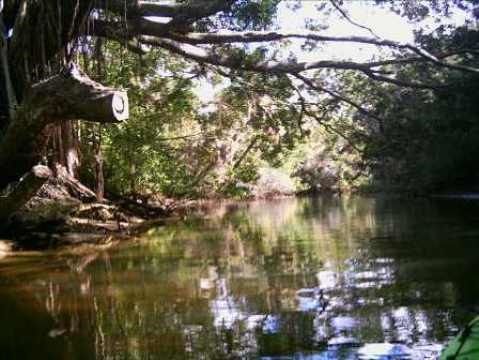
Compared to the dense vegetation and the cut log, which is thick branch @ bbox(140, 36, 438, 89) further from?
the cut log

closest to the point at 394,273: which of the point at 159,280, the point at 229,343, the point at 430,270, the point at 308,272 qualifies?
the point at 430,270

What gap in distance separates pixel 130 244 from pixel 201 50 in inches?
157

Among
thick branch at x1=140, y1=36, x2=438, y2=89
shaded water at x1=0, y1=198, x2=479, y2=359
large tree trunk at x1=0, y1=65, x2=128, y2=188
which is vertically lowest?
shaded water at x1=0, y1=198, x2=479, y2=359

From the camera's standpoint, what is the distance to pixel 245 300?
5316 millimetres

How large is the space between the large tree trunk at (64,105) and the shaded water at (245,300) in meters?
1.73

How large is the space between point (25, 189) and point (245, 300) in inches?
164

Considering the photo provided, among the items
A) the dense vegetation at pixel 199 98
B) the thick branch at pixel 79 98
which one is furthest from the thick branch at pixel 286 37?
the thick branch at pixel 79 98

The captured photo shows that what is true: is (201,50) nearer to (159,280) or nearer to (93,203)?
(93,203)

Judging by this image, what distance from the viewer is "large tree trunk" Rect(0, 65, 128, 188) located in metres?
6.48

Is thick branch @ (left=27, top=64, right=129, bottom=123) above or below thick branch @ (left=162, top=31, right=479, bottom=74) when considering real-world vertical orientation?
below

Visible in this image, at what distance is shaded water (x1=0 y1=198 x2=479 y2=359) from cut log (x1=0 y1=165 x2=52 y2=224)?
82 centimetres

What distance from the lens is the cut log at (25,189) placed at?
798 centimetres

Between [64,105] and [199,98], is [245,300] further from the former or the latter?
[199,98]

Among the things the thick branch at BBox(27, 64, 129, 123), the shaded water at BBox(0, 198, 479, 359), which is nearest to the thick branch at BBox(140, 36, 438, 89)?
the shaded water at BBox(0, 198, 479, 359)
